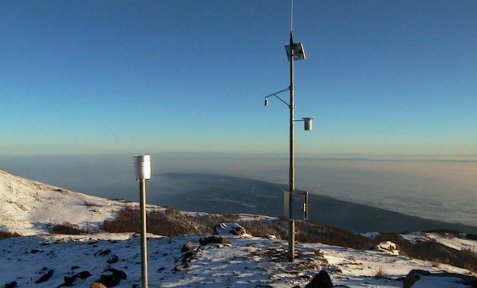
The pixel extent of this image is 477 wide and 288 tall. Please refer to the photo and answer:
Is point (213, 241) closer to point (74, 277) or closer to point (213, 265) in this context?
point (213, 265)

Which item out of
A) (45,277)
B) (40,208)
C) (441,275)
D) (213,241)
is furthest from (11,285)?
(40,208)

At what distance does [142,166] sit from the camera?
8.27 metres

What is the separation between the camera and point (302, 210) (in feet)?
45.1

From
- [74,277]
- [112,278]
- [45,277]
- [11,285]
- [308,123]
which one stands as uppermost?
[308,123]

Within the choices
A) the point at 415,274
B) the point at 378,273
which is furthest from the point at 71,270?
the point at 415,274

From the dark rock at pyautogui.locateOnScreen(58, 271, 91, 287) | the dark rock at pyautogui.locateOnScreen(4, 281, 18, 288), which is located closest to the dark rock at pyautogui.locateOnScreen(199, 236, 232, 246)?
the dark rock at pyautogui.locateOnScreen(58, 271, 91, 287)

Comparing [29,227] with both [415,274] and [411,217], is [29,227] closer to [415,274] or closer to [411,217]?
[415,274]

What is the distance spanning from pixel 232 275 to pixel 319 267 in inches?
123

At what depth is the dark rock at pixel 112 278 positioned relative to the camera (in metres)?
13.9

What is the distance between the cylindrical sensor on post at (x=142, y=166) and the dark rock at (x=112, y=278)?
7192mm

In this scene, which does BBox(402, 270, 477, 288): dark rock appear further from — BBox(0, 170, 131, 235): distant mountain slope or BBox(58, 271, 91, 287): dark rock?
BBox(0, 170, 131, 235): distant mountain slope

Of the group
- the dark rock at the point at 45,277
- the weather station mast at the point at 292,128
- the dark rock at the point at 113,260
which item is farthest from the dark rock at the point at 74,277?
the weather station mast at the point at 292,128

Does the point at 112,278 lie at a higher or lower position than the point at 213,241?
lower

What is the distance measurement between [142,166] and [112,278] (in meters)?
7.51
